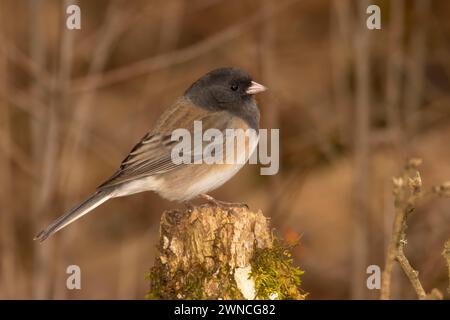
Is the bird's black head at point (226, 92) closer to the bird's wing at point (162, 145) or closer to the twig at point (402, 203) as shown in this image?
the bird's wing at point (162, 145)

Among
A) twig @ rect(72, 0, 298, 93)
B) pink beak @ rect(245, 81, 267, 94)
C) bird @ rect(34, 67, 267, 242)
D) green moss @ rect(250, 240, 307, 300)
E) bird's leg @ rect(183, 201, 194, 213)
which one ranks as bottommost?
green moss @ rect(250, 240, 307, 300)

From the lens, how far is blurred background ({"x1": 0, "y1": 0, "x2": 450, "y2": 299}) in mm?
3902

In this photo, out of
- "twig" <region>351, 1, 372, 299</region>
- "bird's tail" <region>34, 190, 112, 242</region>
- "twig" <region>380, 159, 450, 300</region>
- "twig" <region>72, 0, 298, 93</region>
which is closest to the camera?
"twig" <region>380, 159, 450, 300</region>

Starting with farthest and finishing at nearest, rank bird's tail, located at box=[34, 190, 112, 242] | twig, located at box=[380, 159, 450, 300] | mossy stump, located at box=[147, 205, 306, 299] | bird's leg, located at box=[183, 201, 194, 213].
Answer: bird's tail, located at box=[34, 190, 112, 242] → bird's leg, located at box=[183, 201, 194, 213] → mossy stump, located at box=[147, 205, 306, 299] → twig, located at box=[380, 159, 450, 300]

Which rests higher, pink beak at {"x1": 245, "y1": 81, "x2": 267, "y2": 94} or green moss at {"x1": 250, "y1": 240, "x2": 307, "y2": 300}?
pink beak at {"x1": 245, "y1": 81, "x2": 267, "y2": 94}

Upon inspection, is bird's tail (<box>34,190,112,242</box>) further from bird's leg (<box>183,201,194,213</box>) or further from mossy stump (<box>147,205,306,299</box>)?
mossy stump (<box>147,205,306,299</box>)

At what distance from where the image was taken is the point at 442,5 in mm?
5023

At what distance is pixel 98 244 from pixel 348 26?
339 centimetres

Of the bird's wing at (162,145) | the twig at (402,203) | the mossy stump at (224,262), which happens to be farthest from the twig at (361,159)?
the twig at (402,203)

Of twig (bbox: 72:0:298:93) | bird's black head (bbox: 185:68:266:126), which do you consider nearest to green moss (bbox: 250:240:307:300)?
bird's black head (bbox: 185:68:266:126)

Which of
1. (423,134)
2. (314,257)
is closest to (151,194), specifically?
(314,257)

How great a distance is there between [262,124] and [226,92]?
3.48ft

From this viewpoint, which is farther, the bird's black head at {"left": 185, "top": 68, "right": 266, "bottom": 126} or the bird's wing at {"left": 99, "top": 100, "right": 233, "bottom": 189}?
the bird's black head at {"left": 185, "top": 68, "right": 266, "bottom": 126}

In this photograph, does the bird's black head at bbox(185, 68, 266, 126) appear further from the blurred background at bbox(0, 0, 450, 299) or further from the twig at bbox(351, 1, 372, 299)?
the twig at bbox(351, 1, 372, 299)
